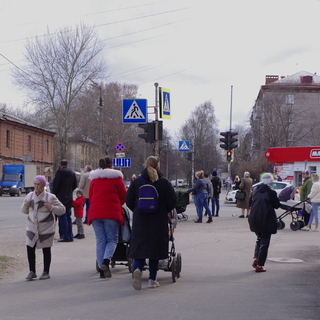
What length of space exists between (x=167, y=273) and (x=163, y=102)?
7906mm

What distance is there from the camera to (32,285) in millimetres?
6844

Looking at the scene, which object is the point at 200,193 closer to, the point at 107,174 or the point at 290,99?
the point at 107,174

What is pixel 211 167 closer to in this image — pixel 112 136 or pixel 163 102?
pixel 112 136

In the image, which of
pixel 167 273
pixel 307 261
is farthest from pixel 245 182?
pixel 167 273

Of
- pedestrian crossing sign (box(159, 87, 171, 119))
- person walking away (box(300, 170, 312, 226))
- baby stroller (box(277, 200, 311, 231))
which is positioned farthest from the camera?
person walking away (box(300, 170, 312, 226))

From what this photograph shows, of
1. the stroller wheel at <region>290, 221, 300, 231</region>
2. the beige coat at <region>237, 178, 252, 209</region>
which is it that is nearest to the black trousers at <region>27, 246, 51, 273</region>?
the stroller wheel at <region>290, 221, 300, 231</region>

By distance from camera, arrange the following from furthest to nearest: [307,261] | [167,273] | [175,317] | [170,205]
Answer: [307,261], [167,273], [170,205], [175,317]

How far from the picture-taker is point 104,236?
7324 millimetres

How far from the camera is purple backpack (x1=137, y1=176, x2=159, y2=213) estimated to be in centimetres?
638

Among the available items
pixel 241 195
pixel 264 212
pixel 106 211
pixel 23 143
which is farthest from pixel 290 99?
pixel 106 211

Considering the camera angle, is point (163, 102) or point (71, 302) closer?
point (71, 302)

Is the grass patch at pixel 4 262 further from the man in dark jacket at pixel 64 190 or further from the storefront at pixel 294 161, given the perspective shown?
the storefront at pixel 294 161

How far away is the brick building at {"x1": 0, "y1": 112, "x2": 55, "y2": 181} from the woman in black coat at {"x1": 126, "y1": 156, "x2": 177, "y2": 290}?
41.5 meters

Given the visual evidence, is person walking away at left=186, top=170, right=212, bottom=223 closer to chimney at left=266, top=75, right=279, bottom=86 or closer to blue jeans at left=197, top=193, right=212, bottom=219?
blue jeans at left=197, top=193, right=212, bottom=219
